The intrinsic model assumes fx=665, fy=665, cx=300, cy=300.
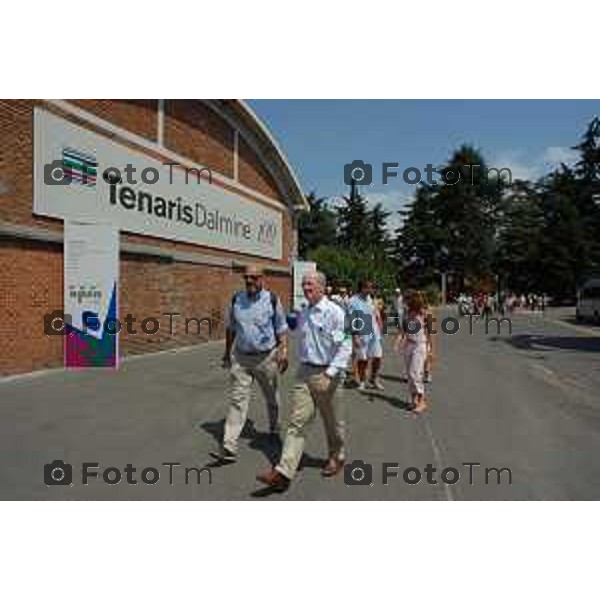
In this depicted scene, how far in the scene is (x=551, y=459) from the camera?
643 cm

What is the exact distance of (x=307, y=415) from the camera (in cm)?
556

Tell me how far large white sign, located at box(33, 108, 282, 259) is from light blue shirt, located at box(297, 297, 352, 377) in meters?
7.77

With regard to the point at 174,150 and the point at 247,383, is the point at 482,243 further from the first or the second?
the point at 247,383

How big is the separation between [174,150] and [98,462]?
12419 millimetres

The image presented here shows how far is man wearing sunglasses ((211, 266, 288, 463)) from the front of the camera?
625 centimetres

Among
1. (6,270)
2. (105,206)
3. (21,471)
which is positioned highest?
(105,206)

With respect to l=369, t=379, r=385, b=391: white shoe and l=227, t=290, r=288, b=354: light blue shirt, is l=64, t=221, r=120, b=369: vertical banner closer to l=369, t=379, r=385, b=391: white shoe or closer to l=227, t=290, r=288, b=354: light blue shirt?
l=369, t=379, r=385, b=391: white shoe

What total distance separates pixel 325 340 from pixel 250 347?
3.29 ft

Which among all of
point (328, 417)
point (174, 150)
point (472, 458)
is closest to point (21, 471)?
point (328, 417)

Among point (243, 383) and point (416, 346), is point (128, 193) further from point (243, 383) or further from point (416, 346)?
point (243, 383)

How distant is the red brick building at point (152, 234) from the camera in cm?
1115

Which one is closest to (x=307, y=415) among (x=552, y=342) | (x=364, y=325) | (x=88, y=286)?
(x=364, y=325)

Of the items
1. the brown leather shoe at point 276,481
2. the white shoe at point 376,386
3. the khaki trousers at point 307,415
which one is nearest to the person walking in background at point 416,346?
the white shoe at point 376,386

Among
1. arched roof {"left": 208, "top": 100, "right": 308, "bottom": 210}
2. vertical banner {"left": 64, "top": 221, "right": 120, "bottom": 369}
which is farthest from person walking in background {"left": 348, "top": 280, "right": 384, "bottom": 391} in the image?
arched roof {"left": 208, "top": 100, "right": 308, "bottom": 210}
